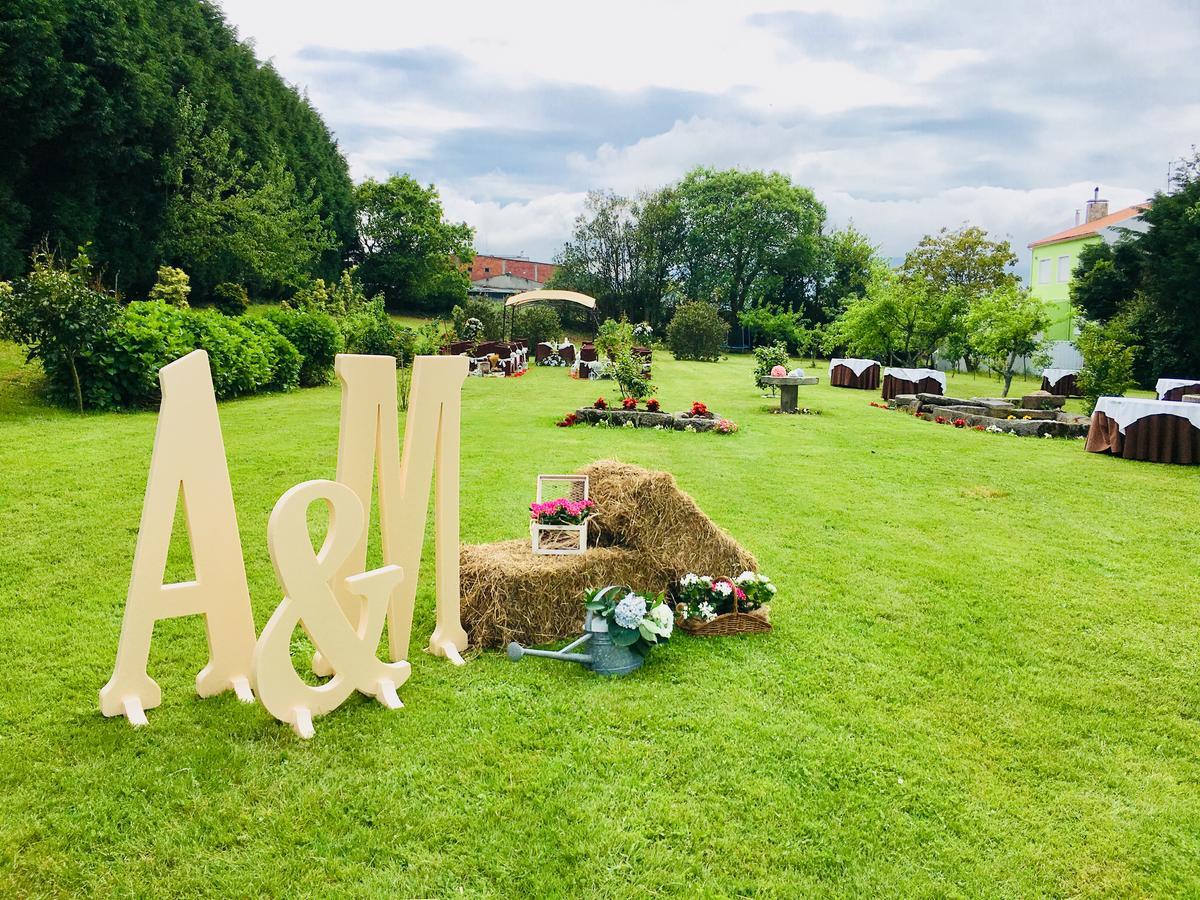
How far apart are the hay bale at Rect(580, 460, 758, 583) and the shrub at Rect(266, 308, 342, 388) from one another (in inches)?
561

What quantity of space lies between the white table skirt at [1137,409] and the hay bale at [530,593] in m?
11.0

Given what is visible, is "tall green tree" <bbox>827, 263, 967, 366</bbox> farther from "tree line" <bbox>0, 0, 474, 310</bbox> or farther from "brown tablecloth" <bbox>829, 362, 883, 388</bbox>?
"tree line" <bbox>0, 0, 474, 310</bbox>

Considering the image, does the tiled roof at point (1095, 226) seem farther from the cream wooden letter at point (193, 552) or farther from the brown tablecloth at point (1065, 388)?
the cream wooden letter at point (193, 552)

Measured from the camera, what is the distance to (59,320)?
1124 centimetres

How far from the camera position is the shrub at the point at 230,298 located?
1076 inches

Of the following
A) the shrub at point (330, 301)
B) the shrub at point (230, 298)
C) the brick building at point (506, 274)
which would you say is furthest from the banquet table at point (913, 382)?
the brick building at point (506, 274)

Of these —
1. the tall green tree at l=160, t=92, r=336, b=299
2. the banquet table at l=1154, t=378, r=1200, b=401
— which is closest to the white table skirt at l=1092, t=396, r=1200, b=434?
the banquet table at l=1154, t=378, r=1200, b=401

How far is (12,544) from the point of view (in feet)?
19.7

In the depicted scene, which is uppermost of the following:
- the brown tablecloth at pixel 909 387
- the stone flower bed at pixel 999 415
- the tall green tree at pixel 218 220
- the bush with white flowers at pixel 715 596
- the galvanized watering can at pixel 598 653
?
the tall green tree at pixel 218 220

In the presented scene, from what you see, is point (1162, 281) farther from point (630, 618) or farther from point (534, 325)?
point (630, 618)

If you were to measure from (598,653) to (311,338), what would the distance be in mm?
16216

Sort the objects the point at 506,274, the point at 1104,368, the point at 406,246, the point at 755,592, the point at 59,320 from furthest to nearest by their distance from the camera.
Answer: the point at 506,274 < the point at 406,246 < the point at 1104,368 < the point at 59,320 < the point at 755,592

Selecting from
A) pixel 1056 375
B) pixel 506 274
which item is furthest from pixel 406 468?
pixel 506 274

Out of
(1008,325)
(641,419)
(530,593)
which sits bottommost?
(530,593)
